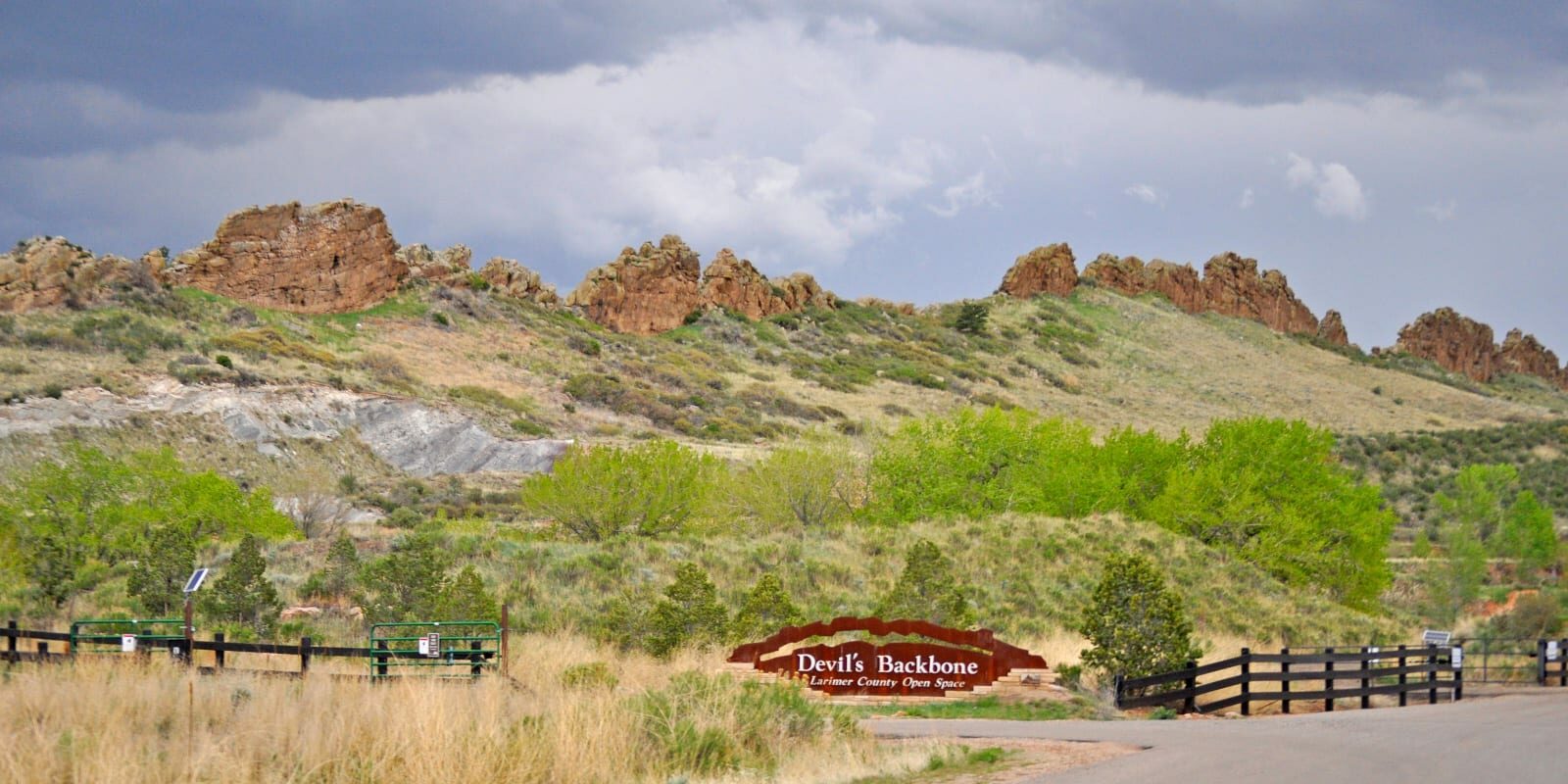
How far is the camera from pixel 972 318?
412ft

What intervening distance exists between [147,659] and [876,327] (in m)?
107

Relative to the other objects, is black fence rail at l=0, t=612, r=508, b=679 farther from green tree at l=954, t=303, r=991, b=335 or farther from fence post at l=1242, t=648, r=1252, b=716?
green tree at l=954, t=303, r=991, b=335

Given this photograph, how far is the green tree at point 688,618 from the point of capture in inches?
922

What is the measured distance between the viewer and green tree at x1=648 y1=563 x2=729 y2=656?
76.8 ft

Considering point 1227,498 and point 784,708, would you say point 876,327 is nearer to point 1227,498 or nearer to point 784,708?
point 1227,498

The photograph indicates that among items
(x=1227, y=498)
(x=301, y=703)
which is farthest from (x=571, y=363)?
(x=301, y=703)

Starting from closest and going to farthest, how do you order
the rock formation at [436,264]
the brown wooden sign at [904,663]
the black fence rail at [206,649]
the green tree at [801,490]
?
the black fence rail at [206,649]
the brown wooden sign at [904,663]
the green tree at [801,490]
the rock formation at [436,264]

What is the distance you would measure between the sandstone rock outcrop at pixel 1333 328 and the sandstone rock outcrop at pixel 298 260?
119569mm

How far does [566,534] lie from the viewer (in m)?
39.9

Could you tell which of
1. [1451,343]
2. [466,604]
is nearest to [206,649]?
[466,604]

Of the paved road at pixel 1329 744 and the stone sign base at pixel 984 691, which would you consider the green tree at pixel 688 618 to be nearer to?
the stone sign base at pixel 984 691

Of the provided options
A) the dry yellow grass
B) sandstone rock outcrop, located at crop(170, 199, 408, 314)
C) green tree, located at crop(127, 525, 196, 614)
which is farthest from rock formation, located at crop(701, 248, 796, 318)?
the dry yellow grass

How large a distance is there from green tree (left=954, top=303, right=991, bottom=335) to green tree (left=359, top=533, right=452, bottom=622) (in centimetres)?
10083

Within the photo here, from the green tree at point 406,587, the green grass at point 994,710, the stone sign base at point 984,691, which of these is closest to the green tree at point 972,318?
the green tree at point 406,587
